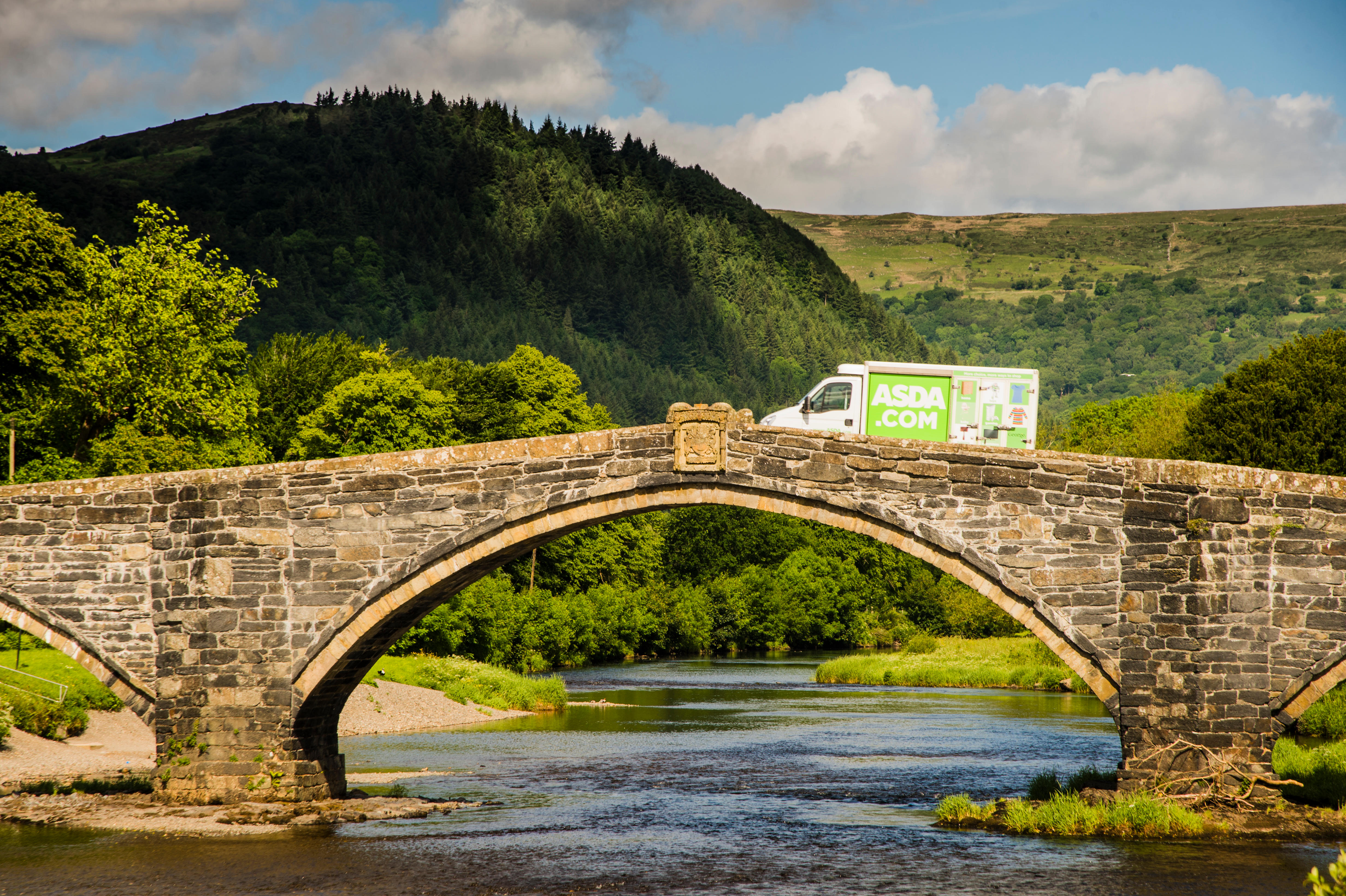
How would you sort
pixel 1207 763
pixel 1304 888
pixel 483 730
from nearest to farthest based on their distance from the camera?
1. pixel 1304 888
2. pixel 1207 763
3. pixel 483 730

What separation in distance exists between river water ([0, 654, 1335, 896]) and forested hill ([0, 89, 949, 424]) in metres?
74.8

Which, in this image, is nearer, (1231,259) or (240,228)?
(240,228)

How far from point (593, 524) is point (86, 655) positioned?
7.28 m

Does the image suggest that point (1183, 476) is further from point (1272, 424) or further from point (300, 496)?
point (1272, 424)

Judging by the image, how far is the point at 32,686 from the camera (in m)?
22.5

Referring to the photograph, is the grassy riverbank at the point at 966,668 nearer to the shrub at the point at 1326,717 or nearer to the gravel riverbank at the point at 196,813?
the shrub at the point at 1326,717

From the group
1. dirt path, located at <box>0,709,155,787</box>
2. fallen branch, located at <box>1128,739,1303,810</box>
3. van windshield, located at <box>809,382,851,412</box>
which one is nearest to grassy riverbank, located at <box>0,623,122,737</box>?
dirt path, located at <box>0,709,155,787</box>

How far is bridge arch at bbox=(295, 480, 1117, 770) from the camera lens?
15.8 m

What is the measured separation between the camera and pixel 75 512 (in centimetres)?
1714

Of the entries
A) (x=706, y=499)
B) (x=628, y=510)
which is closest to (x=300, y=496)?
(x=628, y=510)

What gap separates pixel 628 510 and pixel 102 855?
24.8 ft

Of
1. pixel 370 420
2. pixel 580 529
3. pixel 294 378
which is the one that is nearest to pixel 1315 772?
pixel 580 529

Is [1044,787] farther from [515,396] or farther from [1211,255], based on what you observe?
[1211,255]

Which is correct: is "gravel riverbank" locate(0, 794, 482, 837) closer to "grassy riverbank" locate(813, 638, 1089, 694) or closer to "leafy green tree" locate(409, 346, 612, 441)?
"grassy riverbank" locate(813, 638, 1089, 694)
